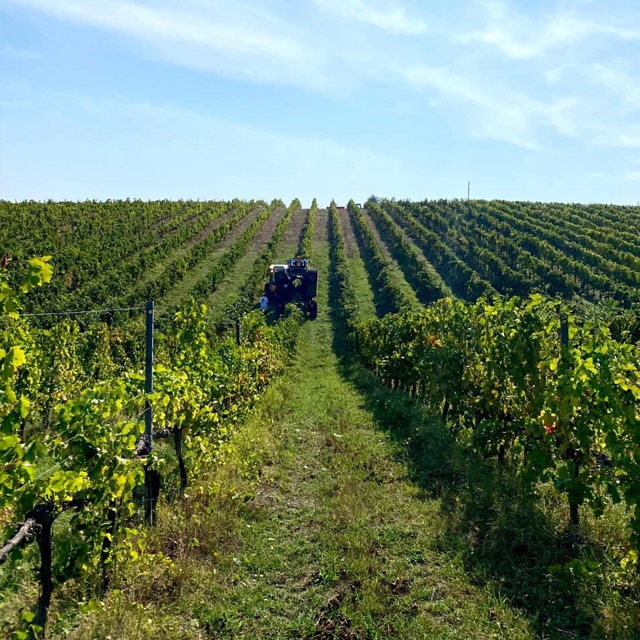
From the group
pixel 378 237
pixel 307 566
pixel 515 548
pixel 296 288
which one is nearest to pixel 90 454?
pixel 307 566

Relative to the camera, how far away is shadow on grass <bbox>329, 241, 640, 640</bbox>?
4422mm

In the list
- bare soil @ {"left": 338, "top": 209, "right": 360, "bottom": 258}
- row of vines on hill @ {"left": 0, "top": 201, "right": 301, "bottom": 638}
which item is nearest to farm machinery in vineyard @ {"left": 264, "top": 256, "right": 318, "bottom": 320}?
bare soil @ {"left": 338, "top": 209, "right": 360, "bottom": 258}

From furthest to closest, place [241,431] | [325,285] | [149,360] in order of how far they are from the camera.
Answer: [325,285]
[241,431]
[149,360]

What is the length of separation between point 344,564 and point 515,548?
2090mm

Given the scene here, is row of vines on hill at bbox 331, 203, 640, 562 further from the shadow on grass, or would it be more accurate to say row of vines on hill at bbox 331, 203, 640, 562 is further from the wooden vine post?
the wooden vine post

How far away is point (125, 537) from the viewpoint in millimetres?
4883

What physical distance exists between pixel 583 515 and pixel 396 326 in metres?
11.1

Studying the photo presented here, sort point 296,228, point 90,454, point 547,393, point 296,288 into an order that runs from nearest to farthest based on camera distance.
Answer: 1. point 90,454
2. point 547,393
3. point 296,288
4. point 296,228

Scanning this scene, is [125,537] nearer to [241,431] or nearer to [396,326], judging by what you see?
[241,431]

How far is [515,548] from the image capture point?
18.6 ft

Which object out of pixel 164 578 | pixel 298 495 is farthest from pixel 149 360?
pixel 298 495

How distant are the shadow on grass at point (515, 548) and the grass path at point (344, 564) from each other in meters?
0.21

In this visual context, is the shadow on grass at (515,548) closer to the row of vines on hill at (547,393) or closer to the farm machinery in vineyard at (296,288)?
the row of vines on hill at (547,393)

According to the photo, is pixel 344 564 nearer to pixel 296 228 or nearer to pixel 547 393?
pixel 547 393
